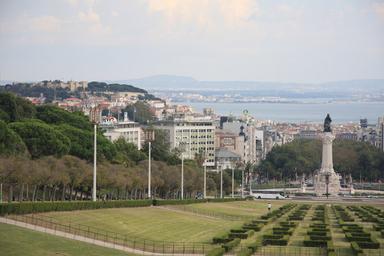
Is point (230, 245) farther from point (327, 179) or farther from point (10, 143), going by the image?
point (327, 179)

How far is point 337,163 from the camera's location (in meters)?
179

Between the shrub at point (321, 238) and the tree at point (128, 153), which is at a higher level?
the tree at point (128, 153)

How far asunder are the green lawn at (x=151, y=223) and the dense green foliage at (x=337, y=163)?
4154 inches

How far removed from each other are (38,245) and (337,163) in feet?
443

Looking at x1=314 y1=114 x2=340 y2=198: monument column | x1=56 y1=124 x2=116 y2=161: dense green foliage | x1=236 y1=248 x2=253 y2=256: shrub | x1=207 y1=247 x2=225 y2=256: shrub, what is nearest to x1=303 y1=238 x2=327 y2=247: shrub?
x1=236 y1=248 x2=253 y2=256: shrub

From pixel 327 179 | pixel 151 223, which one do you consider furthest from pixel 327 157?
pixel 151 223

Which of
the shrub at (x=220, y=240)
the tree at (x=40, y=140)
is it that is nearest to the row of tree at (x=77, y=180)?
the tree at (x=40, y=140)

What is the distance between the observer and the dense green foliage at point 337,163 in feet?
589

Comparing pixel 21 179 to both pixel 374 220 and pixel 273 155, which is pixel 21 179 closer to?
pixel 374 220

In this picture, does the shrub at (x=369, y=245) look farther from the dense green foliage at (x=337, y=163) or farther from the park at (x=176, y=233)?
the dense green foliage at (x=337, y=163)

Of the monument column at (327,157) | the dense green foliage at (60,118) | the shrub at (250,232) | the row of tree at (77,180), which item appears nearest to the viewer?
the shrub at (250,232)

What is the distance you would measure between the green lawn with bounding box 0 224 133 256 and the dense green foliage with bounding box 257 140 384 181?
13134 centimetres

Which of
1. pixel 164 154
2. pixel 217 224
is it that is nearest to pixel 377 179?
pixel 164 154

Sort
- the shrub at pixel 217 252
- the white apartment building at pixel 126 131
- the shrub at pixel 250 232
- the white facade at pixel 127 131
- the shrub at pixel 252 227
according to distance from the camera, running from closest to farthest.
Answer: the shrub at pixel 217 252, the shrub at pixel 250 232, the shrub at pixel 252 227, the white apartment building at pixel 126 131, the white facade at pixel 127 131
